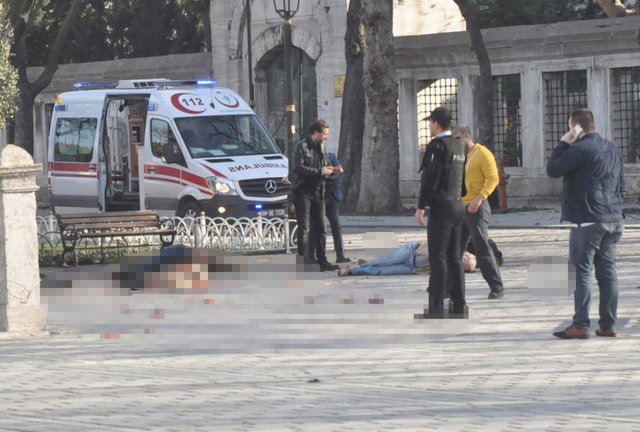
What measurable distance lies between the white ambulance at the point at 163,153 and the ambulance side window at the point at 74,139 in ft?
0.06

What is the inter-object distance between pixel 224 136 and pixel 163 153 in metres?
1.07

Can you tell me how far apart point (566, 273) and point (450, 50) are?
59.6 feet

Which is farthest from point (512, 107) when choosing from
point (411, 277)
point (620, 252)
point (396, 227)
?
point (411, 277)

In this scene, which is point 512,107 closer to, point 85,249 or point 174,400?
point 85,249

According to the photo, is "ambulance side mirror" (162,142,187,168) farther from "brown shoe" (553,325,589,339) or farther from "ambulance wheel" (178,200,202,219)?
"brown shoe" (553,325,589,339)

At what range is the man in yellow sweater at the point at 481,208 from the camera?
13.6m

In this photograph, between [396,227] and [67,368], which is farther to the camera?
[396,227]

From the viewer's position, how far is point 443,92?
33.1m

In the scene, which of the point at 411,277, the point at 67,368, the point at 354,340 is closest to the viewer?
the point at 67,368

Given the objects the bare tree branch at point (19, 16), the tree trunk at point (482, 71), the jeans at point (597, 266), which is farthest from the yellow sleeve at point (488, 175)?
the bare tree branch at point (19, 16)

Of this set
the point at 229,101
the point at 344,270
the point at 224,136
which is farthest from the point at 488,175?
the point at 229,101

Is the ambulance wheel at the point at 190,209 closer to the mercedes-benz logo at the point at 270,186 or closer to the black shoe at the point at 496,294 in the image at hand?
the mercedes-benz logo at the point at 270,186

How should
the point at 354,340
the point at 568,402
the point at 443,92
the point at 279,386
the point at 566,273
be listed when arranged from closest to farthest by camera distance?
the point at 568,402
the point at 279,386
the point at 354,340
the point at 566,273
the point at 443,92

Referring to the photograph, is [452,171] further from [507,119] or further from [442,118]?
[507,119]
